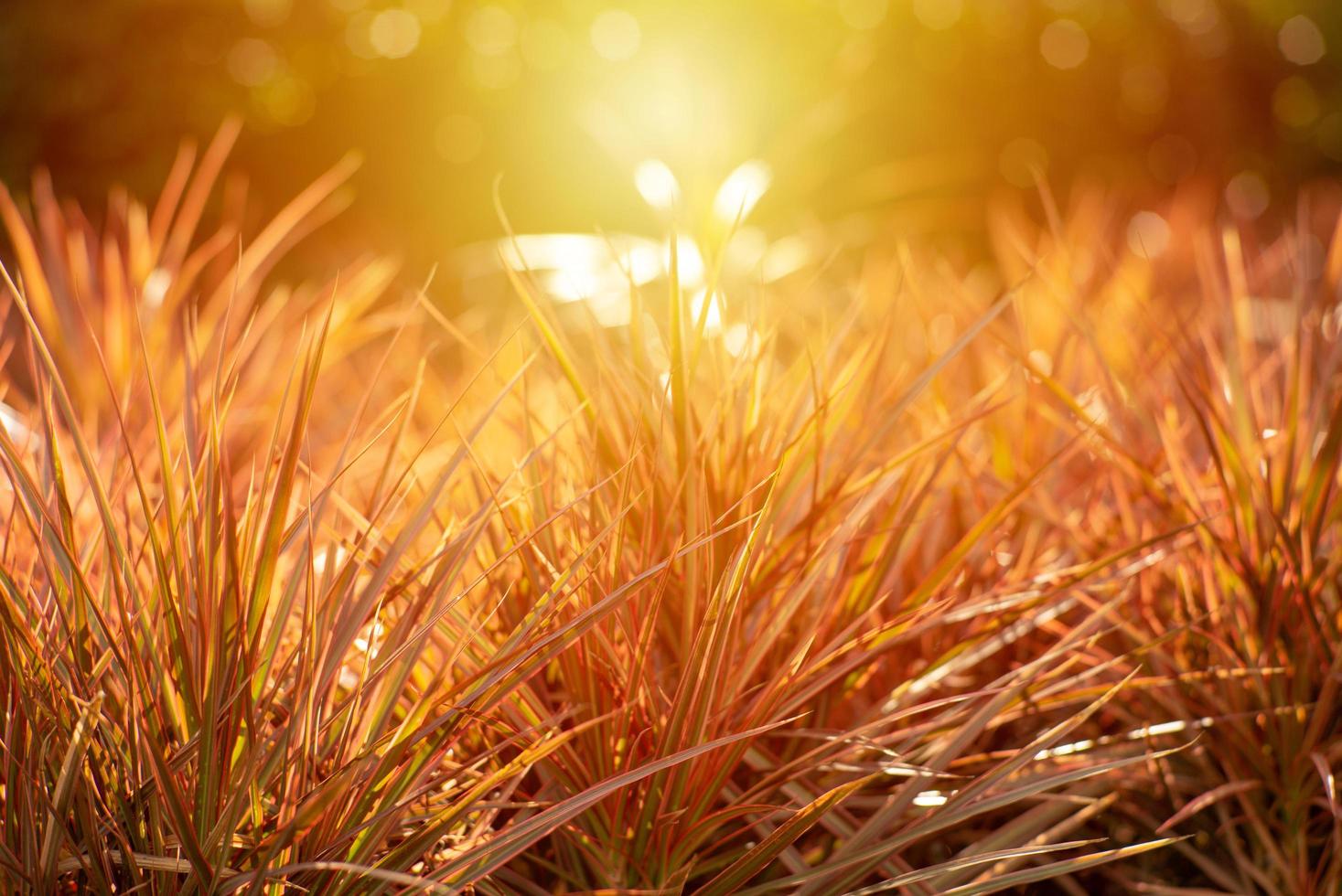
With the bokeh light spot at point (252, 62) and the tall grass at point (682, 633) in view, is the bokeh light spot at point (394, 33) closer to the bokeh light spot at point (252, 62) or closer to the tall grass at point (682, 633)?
the bokeh light spot at point (252, 62)

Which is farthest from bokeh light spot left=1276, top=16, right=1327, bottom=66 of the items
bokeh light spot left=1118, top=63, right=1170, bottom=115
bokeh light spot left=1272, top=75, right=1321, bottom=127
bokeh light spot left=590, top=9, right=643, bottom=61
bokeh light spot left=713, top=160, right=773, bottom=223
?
bokeh light spot left=713, top=160, right=773, bottom=223

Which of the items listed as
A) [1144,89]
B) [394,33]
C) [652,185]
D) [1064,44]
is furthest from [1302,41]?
[652,185]

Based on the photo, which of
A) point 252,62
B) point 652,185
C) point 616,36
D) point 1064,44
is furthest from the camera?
point 1064,44

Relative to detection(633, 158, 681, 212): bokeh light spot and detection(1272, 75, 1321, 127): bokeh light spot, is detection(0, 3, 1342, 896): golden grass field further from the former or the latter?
detection(1272, 75, 1321, 127): bokeh light spot

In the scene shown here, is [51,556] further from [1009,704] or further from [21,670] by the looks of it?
[1009,704]

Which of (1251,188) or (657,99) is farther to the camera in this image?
(1251,188)

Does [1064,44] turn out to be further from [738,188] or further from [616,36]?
[738,188]

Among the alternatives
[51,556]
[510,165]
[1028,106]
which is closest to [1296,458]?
[51,556]

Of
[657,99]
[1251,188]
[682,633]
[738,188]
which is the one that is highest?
[657,99]

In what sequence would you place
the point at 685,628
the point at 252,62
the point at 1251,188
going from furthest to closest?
the point at 1251,188, the point at 252,62, the point at 685,628
